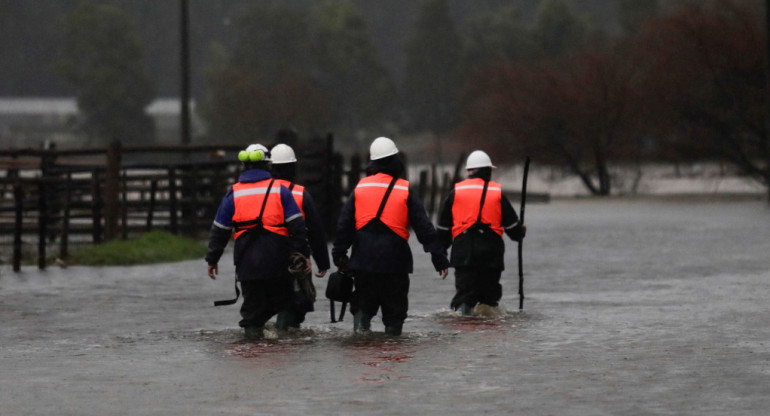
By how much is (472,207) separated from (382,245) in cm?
195

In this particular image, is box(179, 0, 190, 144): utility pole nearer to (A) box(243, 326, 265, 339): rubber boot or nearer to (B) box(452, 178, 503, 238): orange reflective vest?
(B) box(452, 178, 503, 238): orange reflective vest

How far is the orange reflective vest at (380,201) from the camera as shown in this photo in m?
12.5

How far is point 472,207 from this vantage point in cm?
1415

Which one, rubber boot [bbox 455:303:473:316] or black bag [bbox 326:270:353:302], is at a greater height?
black bag [bbox 326:270:353:302]

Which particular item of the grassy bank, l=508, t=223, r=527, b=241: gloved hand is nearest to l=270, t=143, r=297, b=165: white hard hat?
l=508, t=223, r=527, b=241: gloved hand

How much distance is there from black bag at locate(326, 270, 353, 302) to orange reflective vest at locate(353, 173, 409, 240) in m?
0.41

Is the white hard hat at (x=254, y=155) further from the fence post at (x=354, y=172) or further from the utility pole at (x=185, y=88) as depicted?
the utility pole at (x=185, y=88)

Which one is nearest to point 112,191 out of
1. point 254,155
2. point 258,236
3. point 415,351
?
point 254,155

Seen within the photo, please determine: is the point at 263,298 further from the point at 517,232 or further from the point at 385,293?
the point at 517,232

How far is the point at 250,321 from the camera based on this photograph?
12375 mm

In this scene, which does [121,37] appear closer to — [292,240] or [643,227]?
[643,227]

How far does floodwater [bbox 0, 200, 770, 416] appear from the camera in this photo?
29.9 feet

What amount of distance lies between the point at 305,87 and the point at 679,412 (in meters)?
106

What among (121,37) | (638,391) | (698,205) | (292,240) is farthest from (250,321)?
(121,37)
